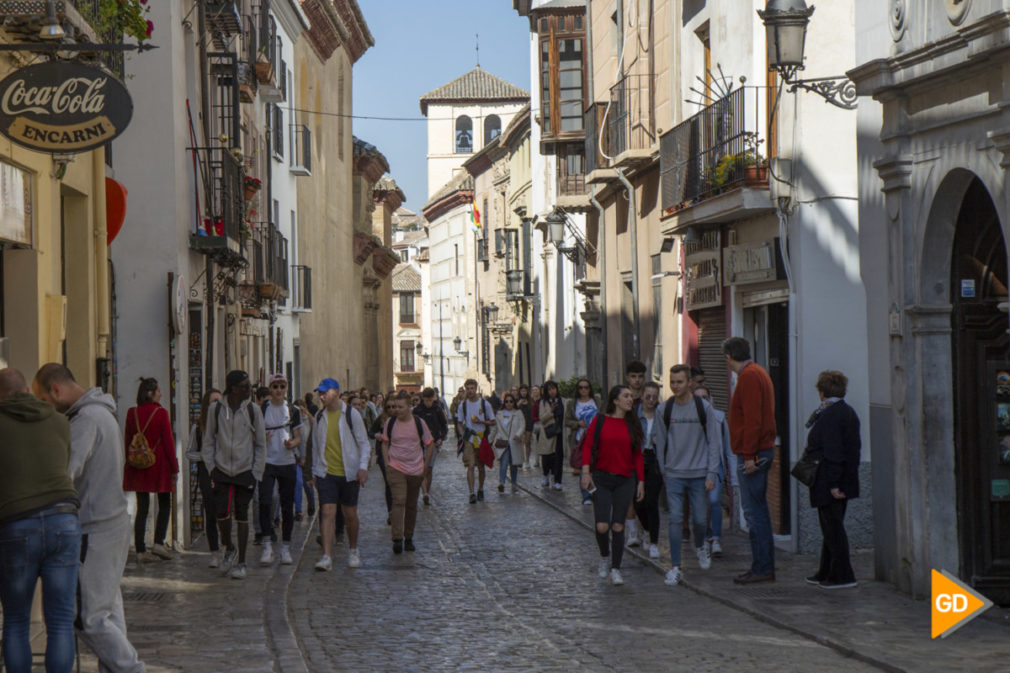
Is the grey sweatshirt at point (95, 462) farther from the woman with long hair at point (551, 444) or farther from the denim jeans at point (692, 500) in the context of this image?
the woman with long hair at point (551, 444)

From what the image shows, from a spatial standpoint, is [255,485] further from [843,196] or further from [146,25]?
[843,196]

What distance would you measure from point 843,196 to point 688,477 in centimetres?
375

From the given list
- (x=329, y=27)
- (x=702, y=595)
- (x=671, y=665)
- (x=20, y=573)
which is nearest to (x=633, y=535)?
(x=702, y=595)

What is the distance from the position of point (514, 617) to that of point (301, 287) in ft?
86.5

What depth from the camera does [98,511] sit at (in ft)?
28.1

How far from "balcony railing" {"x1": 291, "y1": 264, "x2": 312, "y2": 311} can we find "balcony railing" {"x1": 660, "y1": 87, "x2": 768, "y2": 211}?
17290 mm

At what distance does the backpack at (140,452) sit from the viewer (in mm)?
15469

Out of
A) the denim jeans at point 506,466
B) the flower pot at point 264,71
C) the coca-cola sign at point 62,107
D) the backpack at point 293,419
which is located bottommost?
the denim jeans at point 506,466

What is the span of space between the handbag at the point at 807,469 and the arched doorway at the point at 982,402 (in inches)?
53.9

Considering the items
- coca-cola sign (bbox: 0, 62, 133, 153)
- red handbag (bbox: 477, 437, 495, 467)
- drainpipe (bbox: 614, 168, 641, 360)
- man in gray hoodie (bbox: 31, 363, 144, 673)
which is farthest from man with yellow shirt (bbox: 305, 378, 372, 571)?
drainpipe (bbox: 614, 168, 641, 360)

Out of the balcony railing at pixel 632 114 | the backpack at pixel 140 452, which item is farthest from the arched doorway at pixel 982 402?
the balcony railing at pixel 632 114

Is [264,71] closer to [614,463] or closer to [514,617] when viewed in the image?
[614,463]

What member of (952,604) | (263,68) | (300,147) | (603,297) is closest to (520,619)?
(952,604)

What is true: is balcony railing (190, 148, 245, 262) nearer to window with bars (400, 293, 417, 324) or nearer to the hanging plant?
the hanging plant
